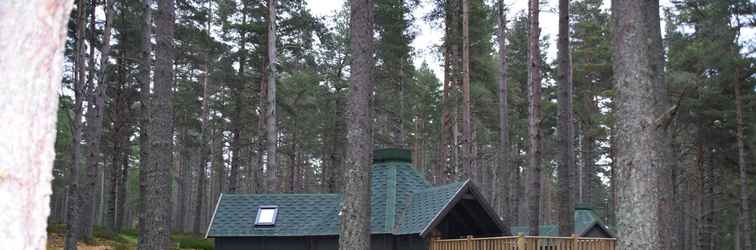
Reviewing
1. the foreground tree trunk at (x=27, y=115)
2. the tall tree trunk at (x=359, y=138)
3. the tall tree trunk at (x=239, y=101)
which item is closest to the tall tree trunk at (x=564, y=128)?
the tall tree trunk at (x=359, y=138)

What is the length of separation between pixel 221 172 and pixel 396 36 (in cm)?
2095

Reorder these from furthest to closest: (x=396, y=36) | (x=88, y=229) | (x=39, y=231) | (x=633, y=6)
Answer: (x=396, y=36) < (x=88, y=229) < (x=633, y=6) < (x=39, y=231)

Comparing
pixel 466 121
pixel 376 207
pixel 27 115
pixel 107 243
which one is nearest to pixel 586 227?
pixel 466 121

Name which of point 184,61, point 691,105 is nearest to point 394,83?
point 184,61

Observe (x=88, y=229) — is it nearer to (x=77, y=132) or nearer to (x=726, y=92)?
(x=77, y=132)

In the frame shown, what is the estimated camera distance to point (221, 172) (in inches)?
1773

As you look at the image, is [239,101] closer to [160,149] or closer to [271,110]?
[271,110]

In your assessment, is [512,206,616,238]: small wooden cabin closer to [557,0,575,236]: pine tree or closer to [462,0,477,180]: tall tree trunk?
[462,0,477,180]: tall tree trunk

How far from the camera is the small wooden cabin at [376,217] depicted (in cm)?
1620

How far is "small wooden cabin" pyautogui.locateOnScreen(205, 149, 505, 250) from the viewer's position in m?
16.2

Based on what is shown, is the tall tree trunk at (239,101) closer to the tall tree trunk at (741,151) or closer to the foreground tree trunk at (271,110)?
the foreground tree trunk at (271,110)

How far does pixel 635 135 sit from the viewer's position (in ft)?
27.2

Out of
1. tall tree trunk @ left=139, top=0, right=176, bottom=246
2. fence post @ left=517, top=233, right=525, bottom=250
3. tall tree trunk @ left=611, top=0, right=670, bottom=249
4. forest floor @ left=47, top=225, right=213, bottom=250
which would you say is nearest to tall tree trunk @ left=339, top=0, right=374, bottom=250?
tall tree trunk @ left=139, top=0, right=176, bottom=246

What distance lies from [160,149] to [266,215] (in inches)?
275
